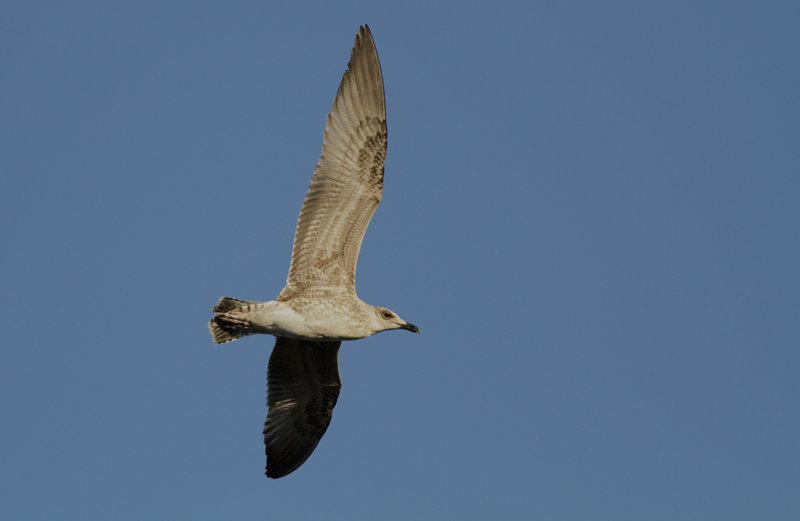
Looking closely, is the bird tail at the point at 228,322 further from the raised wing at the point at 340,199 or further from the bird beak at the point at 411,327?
the bird beak at the point at 411,327

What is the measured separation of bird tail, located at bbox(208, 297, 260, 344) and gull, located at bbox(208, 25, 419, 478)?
0.6 inches

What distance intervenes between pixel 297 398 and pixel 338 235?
10.6 feet

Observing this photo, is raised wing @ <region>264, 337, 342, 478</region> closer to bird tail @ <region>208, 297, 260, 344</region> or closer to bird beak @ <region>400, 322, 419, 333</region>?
bird tail @ <region>208, 297, 260, 344</region>

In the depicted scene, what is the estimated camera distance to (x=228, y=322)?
15.9m

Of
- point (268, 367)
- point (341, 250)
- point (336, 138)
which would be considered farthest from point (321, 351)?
point (336, 138)

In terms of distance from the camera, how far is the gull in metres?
15.8

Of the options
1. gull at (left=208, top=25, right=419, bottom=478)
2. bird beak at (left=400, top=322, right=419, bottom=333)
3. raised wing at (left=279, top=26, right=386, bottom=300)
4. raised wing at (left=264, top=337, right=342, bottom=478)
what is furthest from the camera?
raised wing at (left=264, top=337, right=342, bottom=478)

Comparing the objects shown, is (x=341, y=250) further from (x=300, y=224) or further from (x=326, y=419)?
(x=326, y=419)

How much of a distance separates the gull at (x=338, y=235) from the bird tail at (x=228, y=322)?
15 millimetres

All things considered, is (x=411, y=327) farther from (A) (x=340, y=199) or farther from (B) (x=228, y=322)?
(B) (x=228, y=322)

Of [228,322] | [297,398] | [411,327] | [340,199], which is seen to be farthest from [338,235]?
[297,398]

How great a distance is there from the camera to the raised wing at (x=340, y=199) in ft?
52.5

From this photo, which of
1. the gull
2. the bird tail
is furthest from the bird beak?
the bird tail

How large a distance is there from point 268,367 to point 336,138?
4.06 metres
